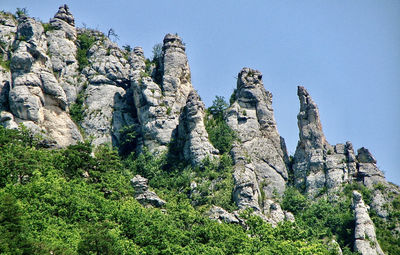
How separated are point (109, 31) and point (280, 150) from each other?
133 feet

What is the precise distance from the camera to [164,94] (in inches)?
3255

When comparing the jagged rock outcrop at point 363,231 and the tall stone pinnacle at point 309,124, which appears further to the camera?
the tall stone pinnacle at point 309,124

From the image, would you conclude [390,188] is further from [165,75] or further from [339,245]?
[165,75]

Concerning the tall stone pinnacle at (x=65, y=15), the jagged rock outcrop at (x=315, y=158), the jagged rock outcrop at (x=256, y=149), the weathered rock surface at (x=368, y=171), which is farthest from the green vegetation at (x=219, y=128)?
the tall stone pinnacle at (x=65, y=15)

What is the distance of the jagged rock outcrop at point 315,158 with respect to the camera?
77625mm

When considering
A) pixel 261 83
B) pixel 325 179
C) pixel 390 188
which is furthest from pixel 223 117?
pixel 390 188

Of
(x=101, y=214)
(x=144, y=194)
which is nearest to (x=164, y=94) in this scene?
(x=144, y=194)

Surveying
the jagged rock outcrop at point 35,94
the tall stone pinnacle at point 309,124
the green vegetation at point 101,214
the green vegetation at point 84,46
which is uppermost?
the green vegetation at point 84,46

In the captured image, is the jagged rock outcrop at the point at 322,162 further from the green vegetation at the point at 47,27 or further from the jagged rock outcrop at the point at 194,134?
the green vegetation at the point at 47,27

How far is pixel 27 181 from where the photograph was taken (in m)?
56.1

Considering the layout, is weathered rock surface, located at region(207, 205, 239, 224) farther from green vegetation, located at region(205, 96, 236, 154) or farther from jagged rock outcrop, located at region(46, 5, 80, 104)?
jagged rock outcrop, located at region(46, 5, 80, 104)

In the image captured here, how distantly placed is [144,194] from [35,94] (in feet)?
65.5

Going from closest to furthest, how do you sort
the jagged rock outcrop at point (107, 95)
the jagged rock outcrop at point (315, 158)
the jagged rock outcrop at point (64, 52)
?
the jagged rock outcrop at point (315, 158), the jagged rock outcrop at point (107, 95), the jagged rock outcrop at point (64, 52)

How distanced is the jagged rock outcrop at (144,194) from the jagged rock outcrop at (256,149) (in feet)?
32.1
